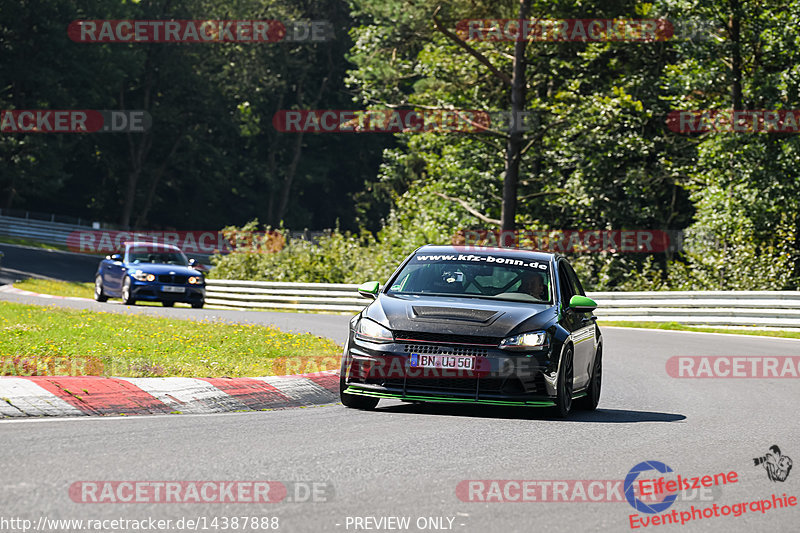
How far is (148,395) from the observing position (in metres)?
10.1

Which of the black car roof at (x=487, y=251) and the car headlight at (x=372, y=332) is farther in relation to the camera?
the black car roof at (x=487, y=251)

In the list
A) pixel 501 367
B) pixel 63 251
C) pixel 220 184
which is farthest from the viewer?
pixel 220 184

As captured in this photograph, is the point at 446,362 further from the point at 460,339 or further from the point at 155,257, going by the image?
the point at 155,257

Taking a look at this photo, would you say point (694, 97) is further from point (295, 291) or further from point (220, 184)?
point (220, 184)

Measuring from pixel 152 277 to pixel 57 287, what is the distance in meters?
10.9

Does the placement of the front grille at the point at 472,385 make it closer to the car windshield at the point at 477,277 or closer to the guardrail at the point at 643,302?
the car windshield at the point at 477,277

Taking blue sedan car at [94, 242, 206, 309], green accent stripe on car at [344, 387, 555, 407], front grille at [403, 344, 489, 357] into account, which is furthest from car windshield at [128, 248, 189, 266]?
front grille at [403, 344, 489, 357]

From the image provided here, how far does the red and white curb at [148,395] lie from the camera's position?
932cm

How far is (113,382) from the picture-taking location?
34.1 feet

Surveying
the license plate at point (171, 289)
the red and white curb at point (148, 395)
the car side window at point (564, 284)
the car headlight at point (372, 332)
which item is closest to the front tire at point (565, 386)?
the car side window at point (564, 284)

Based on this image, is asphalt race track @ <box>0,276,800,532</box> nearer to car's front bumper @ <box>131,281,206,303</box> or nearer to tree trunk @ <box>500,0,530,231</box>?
car's front bumper @ <box>131,281,206,303</box>

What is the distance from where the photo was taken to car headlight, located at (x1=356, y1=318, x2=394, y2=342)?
1009cm

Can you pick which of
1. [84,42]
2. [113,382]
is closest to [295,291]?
[113,382]

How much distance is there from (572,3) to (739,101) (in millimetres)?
8042
